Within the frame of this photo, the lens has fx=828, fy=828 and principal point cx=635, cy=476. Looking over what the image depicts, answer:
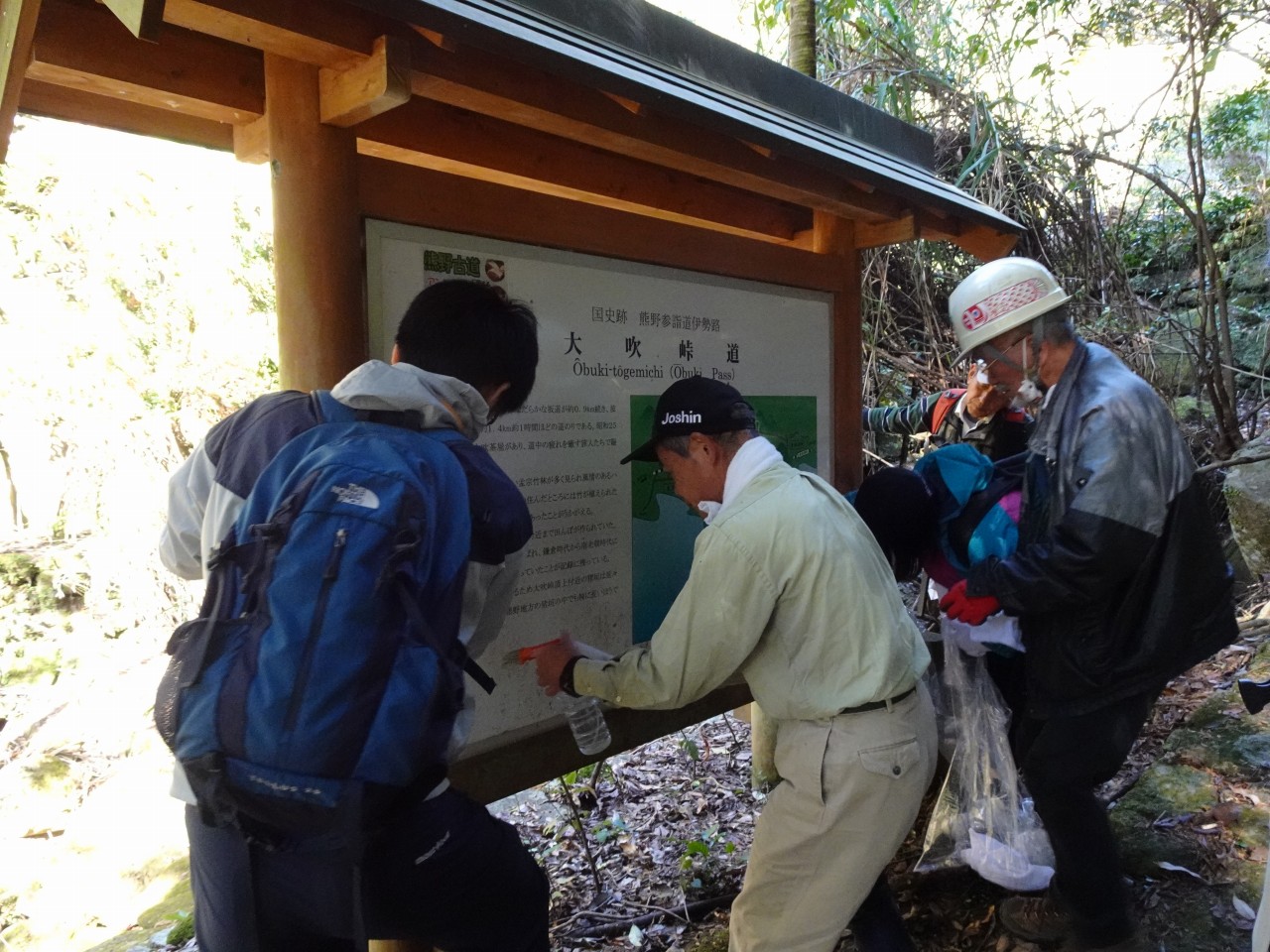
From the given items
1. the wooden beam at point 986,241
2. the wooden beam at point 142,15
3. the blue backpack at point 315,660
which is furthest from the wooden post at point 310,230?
the wooden beam at point 986,241

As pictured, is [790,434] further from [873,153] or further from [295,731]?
[295,731]

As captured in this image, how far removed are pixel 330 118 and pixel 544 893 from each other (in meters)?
1.90

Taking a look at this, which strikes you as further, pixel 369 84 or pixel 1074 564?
pixel 1074 564

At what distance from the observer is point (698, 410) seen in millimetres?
2131

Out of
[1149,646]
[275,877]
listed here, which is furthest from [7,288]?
[1149,646]

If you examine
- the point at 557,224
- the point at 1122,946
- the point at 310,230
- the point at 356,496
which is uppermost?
the point at 557,224

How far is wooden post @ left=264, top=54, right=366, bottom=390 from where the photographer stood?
6.66 feet

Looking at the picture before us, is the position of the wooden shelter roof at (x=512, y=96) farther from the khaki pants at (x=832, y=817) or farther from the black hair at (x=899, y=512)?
the khaki pants at (x=832, y=817)

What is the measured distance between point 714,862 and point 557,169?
3.05 m

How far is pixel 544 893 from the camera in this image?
1.85 m

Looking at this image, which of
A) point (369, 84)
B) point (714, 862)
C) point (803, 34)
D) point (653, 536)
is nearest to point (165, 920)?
point (714, 862)

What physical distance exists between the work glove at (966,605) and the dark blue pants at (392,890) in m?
1.47

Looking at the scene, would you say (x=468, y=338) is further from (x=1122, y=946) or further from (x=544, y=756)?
(x=1122, y=946)

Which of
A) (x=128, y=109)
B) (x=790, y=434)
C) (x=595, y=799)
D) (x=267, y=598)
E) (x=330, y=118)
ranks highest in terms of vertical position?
(x=128, y=109)
